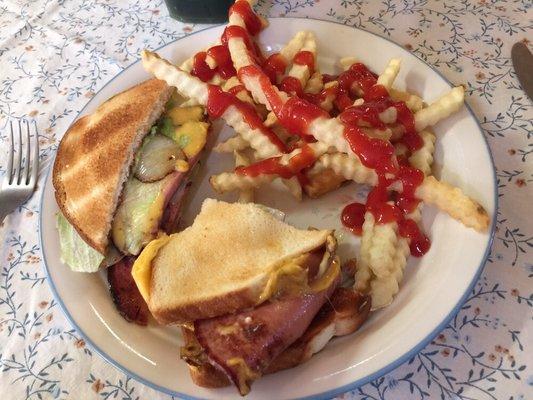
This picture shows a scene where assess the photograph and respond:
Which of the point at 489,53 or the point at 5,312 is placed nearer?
the point at 5,312

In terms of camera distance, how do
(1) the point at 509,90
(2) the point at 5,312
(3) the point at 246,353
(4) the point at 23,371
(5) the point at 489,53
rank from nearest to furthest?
(3) the point at 246,353 → (4) the point at 23,371 → (2) the point at 5,312 → (1) the point at 509,90 → (5) the point at 489,53

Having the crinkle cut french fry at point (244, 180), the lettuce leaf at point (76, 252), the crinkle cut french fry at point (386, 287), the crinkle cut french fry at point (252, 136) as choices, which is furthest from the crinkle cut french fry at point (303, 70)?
the lettuce leaf at point (76, 252)

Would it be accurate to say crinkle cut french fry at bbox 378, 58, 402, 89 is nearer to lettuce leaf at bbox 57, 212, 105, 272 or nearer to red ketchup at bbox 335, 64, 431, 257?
red ketchup at bbox 335, 64, 431, 257

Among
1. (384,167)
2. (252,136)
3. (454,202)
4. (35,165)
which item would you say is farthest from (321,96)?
(35,165)

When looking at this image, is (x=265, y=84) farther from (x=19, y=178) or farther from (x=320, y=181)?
(x=19, y=178)

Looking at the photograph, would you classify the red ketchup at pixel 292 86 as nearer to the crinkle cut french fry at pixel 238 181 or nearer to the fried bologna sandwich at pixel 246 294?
the crinkle cut french fry at pixel 238 181

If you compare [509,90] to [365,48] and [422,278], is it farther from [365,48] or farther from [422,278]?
[422,278]

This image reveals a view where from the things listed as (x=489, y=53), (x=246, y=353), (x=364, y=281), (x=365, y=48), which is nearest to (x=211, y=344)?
(x=246, y=353)
